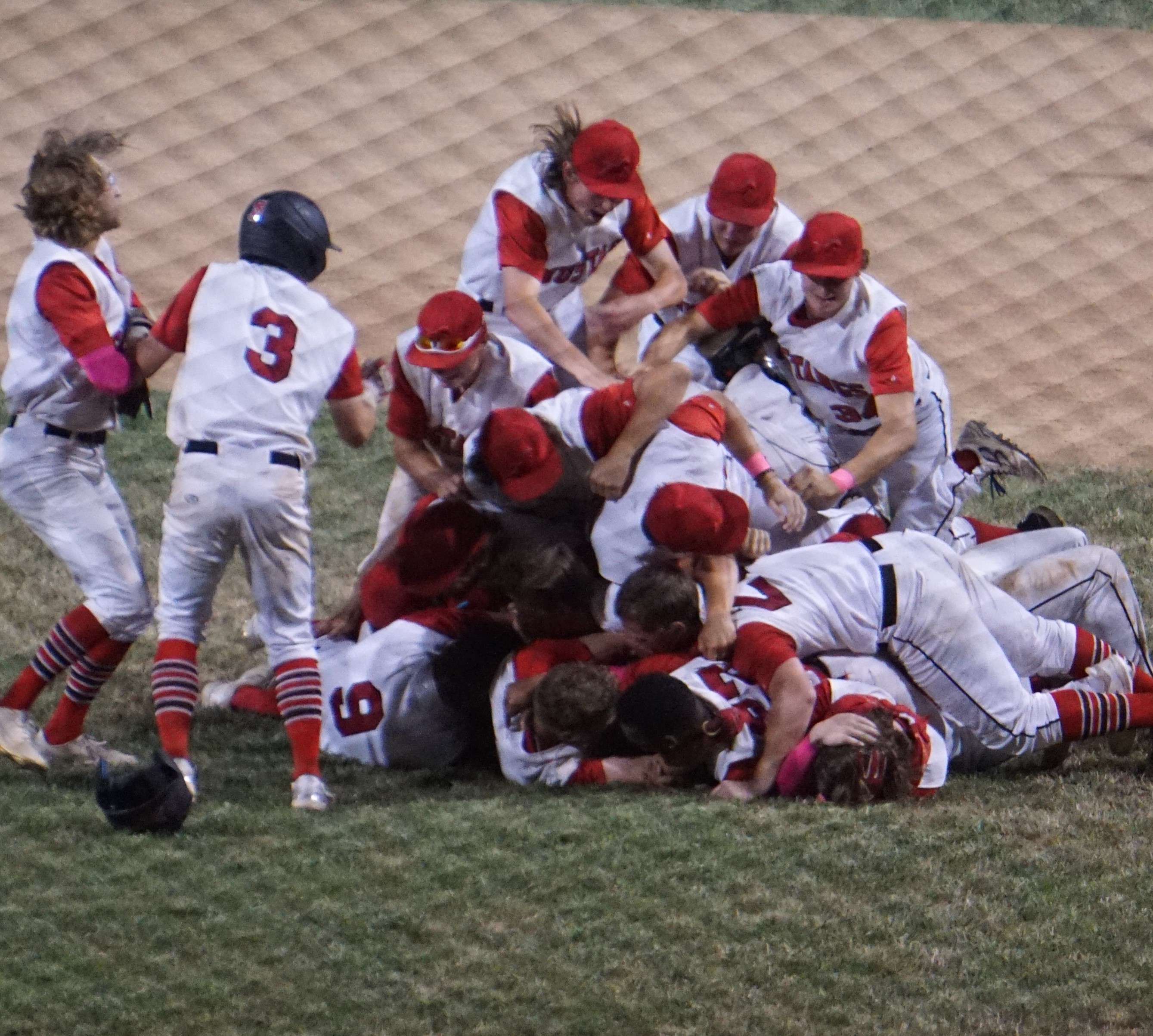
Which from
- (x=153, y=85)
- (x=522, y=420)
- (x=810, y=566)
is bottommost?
(x=153, y=85)

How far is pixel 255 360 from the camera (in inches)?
150

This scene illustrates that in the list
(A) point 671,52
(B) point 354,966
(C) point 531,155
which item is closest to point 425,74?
(A) point 671,52

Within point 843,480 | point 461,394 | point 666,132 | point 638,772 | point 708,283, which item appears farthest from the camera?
point 666,132

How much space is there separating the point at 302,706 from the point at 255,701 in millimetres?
807

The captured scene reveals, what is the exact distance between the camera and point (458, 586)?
4371 millimetres

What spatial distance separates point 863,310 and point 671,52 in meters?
5.17

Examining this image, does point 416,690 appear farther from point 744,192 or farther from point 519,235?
point 744,192

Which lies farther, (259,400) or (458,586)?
(458,586)

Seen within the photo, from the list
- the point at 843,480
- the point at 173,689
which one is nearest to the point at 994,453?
the point at 843,480

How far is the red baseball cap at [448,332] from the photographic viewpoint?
159 inches

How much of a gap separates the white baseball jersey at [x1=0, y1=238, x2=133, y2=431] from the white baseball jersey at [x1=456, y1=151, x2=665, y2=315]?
101cm

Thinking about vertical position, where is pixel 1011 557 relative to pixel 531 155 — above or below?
below

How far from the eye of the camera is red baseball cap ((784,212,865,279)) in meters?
4.36

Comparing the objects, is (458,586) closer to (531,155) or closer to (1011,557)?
(531,155)
